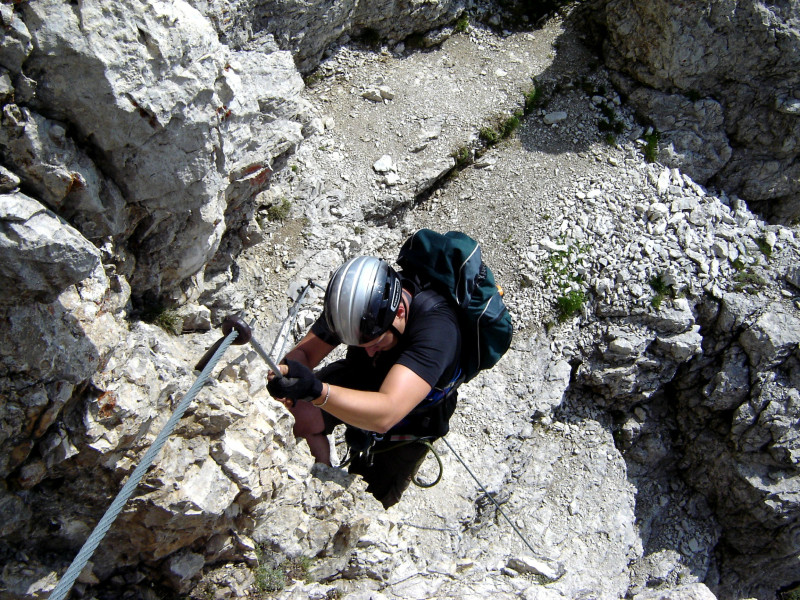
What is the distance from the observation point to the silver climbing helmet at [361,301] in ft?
14.8

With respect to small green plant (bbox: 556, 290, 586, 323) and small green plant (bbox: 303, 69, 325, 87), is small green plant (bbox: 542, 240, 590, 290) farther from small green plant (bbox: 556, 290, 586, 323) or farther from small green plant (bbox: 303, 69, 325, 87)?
small green plant (bbox: 303, 69, 325, 87)

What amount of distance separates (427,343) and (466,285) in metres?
0.72

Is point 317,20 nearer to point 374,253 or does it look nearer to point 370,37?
point 370,37

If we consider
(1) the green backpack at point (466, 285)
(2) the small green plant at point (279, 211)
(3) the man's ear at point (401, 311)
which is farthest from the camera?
(2) the small green plant at point (279, 211)

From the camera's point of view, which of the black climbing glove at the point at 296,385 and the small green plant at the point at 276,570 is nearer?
the black climbing glove at the point at 296,385

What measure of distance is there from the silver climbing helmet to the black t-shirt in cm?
26

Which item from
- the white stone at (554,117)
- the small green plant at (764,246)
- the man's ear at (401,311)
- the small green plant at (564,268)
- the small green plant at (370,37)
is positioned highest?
the small green plant at (764,246)

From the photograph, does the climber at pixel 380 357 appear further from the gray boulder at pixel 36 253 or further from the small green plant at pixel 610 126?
the small green plant at pixel 610 126

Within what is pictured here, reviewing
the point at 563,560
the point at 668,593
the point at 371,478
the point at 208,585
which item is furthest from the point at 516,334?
the point at 208,585

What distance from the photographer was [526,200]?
1115 cm

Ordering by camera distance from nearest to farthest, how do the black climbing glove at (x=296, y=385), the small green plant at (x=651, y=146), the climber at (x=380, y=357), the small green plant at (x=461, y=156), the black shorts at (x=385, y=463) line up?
the black climbing glove at (x=296, y=385)
the climber at (x=380, y=357)
the black shorts at (x=385, y=463)
the small green plant at (x=461, y=156)
the small green plant at (x=651, y=146)

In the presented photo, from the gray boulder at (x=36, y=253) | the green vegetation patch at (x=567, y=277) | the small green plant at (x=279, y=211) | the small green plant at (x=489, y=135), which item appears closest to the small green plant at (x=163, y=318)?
the gray boulder at (x=36, y=253)

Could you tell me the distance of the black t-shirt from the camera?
4.55 m

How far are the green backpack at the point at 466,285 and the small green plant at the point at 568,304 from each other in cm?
528
